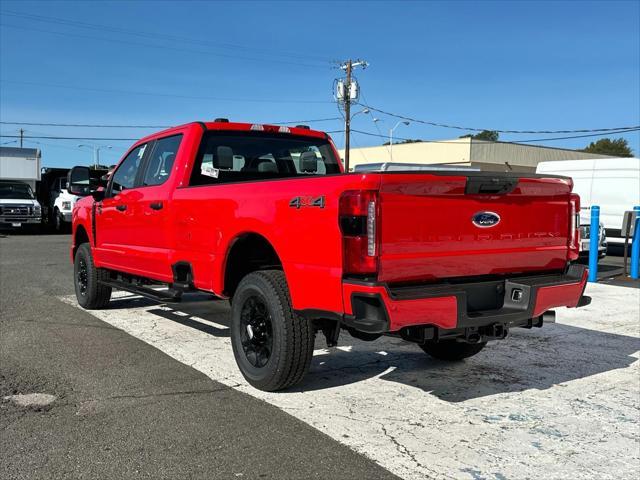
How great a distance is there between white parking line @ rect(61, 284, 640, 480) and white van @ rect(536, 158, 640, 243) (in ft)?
34.8

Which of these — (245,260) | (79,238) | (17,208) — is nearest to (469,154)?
(17,208)

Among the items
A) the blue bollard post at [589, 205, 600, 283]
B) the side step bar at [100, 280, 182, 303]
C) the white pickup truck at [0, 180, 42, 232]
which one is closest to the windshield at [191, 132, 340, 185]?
the side step bar at [100, 280, 182, 303]

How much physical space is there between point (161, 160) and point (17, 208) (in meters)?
18.9

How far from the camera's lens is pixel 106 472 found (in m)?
3.18

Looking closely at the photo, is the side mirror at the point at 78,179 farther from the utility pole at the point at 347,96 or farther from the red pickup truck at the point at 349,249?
the utility pole at the point at 347,96

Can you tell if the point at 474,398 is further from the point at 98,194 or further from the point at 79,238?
the point at 79,238

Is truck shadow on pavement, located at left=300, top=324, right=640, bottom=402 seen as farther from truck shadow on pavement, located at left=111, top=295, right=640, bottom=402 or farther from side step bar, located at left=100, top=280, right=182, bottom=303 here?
side step bar, located at left=100, top=280, right=182, bottom=303

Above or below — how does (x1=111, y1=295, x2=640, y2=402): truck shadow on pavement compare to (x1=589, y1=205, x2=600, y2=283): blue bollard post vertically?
below

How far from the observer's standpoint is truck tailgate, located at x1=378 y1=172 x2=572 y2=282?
3576mm

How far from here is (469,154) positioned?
45.8 m

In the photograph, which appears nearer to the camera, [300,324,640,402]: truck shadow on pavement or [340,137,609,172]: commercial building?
[300,324,640,402]: truck shadow on pavement

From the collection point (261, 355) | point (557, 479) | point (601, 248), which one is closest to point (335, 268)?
point (261, 355)

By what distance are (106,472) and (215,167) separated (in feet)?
10.2

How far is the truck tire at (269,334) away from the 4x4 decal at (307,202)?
0.67 metres
